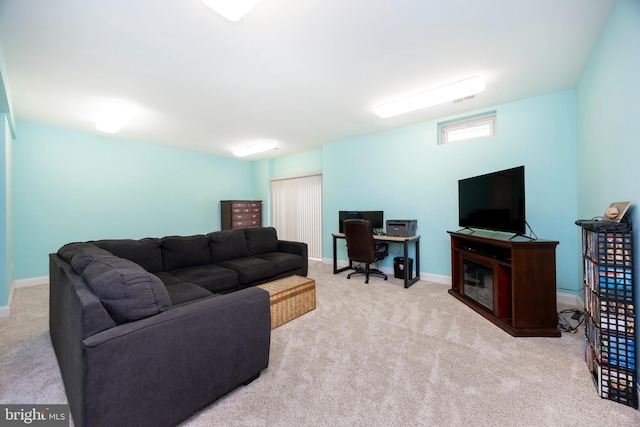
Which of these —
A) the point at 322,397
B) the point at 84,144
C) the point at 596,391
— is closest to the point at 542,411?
the point at 596,391

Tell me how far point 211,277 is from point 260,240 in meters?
1.27

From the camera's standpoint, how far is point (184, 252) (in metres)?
3.07

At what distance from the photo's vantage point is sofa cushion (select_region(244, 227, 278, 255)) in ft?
12.6

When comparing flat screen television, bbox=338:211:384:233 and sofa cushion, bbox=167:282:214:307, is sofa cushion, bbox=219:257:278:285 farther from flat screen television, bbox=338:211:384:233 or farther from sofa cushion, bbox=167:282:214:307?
flat screen television, bbox=338:211:384:233

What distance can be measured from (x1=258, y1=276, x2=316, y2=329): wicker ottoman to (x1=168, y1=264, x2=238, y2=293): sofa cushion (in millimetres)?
447

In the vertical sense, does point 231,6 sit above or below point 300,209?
above

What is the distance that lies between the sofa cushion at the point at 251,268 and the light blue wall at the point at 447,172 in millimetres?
2031

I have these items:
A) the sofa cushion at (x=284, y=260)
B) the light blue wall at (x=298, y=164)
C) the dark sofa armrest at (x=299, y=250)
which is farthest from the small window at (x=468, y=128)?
the sofa cushion at (x=284, y=260)

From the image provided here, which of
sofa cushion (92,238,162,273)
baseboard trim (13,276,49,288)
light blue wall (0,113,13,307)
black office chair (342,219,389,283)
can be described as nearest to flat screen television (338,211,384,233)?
black office chair (342,219,389,283)

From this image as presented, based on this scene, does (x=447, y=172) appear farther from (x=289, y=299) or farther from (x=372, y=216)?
(x=289, y=299)

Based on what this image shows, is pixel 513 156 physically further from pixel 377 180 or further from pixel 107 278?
pixel 107 278

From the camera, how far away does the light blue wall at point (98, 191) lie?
3.75 metres

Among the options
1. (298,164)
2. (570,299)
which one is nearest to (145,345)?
(570,299)

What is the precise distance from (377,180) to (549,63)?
2.52m
